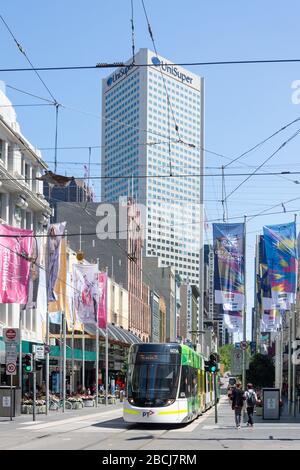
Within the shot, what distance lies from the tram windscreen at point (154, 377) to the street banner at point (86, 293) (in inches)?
747

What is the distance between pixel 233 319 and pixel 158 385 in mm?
13322

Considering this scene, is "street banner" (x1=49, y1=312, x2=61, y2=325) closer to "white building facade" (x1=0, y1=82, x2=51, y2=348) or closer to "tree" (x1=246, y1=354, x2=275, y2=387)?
"white building facade" (x1=0, y1=82, x2=51, y2=348)

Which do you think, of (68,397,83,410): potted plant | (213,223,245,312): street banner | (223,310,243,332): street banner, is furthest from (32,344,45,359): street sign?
(68,397,83,410): potted plant

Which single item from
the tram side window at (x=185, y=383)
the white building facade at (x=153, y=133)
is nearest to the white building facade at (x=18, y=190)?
the white building facade at (x=153, y=133)

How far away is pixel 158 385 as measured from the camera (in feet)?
107

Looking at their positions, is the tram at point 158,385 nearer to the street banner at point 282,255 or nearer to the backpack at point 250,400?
the backpack at point 250,400

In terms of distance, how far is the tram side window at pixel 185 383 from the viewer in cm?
3325

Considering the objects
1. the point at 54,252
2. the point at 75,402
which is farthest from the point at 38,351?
the point at 75,402

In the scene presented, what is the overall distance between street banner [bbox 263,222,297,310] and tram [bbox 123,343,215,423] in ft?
29.9

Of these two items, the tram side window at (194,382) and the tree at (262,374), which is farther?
the tree at (262,374)

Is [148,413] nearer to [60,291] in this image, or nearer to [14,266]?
[14,266]

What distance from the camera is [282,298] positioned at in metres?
43.7
